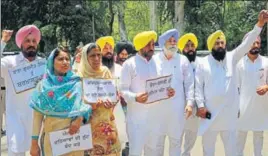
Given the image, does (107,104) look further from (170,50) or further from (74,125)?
(170,50)

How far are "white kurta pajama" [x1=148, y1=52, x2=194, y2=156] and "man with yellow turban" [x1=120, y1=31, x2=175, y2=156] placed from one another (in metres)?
0.12

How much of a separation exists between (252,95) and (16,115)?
122 inches

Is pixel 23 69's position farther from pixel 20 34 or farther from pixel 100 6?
pixel 100 6

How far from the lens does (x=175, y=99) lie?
6539mm

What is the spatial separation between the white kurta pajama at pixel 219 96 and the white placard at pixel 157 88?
0.51m

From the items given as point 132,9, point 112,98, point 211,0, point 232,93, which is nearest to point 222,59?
point 232,93

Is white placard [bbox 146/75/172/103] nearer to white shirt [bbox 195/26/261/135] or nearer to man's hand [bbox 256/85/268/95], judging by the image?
white shirt [bbox 195/26/261/135]

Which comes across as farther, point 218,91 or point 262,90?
point 262,90

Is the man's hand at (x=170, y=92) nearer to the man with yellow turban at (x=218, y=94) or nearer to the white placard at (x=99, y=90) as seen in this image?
the man with yellow turban at (x=218, y=94)

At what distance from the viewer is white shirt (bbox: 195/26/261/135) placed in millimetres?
6566

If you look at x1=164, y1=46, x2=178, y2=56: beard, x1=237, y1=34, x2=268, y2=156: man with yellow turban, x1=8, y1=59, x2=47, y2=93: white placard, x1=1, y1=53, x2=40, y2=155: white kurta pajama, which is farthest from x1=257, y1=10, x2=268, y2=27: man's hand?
x1=1, y1=53, x2=40, y2=155: white kurta pajama

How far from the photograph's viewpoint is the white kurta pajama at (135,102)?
20.7ft

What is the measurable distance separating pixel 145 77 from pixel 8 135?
1695 mm

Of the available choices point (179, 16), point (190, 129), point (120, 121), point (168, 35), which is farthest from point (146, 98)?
point (179, 16)
